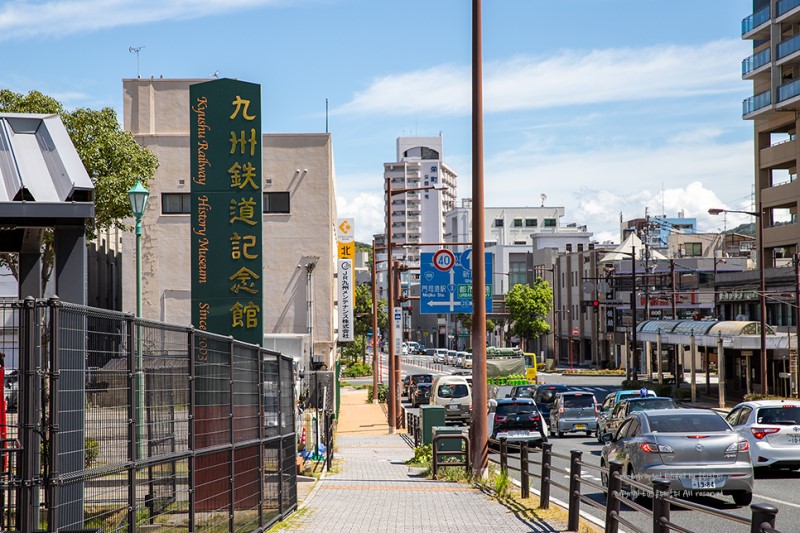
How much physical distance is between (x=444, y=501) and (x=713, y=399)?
41826 mm

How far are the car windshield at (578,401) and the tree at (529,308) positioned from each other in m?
65.8

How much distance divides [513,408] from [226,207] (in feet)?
43.3

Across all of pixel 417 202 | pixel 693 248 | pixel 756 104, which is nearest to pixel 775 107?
pixel 756 104

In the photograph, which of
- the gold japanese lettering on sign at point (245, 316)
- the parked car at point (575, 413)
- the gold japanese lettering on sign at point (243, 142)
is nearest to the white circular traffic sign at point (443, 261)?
the parked car at point (575, 413)

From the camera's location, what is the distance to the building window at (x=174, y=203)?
48875 millimetres

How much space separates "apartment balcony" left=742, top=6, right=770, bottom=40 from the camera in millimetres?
67438

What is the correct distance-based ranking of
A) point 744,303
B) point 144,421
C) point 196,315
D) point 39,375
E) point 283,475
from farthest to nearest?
point 744,303 < point 196,315 < point 283,475 < point 144,421 < point 39,375

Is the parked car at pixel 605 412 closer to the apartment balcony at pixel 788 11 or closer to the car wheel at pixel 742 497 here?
the car wheel at pixel 742 497

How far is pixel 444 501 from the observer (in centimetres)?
1783

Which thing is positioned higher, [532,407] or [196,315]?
[196,315]

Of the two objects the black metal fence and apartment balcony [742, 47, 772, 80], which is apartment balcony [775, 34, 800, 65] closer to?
apartment balcony [742, 47, 772, 80]

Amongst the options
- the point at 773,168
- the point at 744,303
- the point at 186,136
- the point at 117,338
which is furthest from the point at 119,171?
the point at 773,168

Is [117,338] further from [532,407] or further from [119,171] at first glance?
[119,171]

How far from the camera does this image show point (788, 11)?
64.8 m
